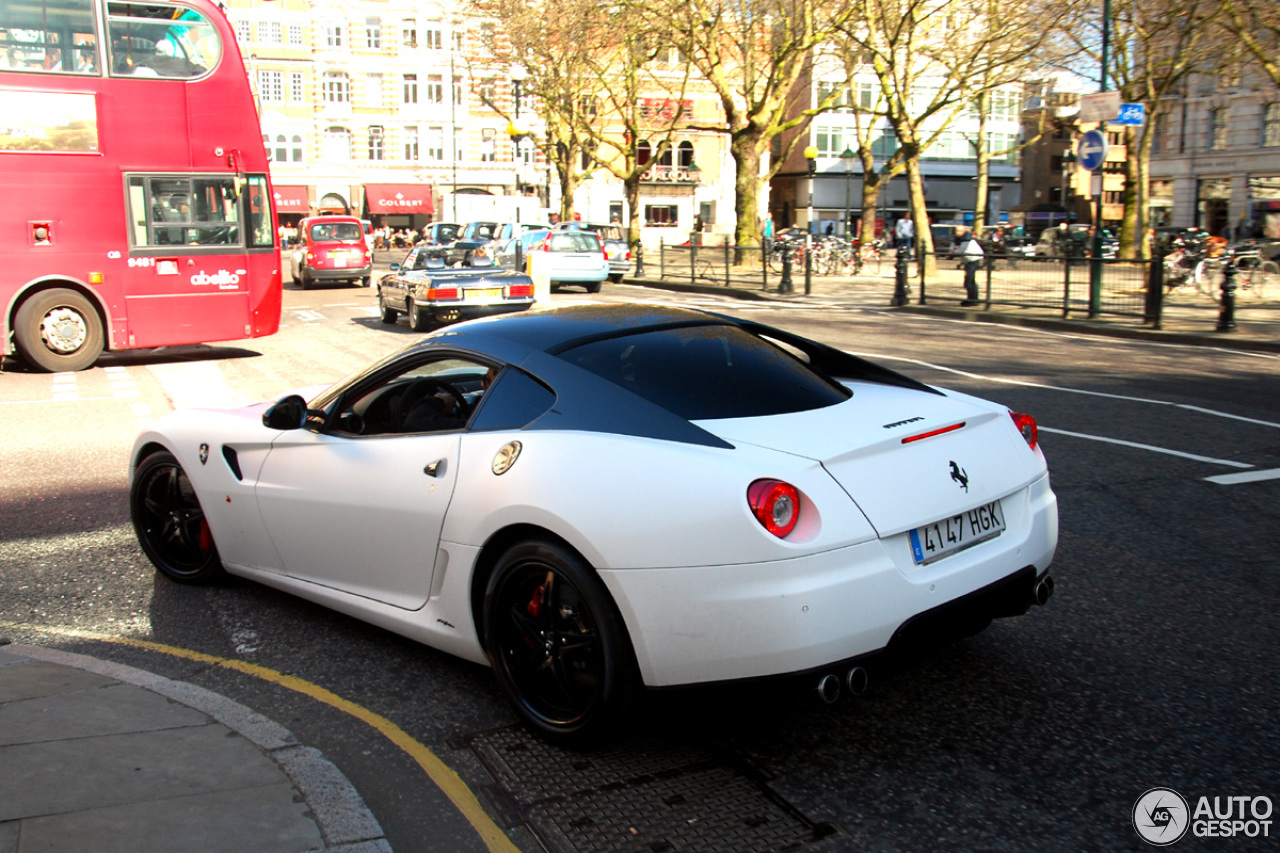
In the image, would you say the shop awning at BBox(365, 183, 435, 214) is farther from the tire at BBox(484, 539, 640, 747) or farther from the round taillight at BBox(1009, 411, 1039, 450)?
the tire at BBox(484, 539, 640, 747)

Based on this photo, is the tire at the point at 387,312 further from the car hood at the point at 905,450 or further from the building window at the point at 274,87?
the building window at the point at 274,87

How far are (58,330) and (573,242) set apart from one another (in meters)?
15.7

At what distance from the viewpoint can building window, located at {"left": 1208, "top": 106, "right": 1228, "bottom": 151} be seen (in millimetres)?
52744

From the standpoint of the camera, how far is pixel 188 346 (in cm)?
1762

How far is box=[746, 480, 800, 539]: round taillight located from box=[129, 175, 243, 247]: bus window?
43.6 ft

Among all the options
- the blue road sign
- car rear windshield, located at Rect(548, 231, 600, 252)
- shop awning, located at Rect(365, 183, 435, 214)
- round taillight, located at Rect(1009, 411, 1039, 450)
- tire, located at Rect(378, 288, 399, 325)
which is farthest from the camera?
shop awning, located at Rect(365, 183, 435, 214)

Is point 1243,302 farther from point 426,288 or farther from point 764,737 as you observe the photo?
point 764,737

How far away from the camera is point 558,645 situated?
351 centimetres

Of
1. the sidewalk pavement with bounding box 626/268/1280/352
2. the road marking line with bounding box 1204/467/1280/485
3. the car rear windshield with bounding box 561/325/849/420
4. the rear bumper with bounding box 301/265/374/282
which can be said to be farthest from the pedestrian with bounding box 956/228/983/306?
the car rear windshield with bounding box 561/325/849/420

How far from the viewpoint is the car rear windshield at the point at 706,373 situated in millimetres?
3725

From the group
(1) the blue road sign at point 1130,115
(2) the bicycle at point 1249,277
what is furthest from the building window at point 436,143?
(2) the bicycle at point 1249,277

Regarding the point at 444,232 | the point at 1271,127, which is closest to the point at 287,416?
the point at 444,232

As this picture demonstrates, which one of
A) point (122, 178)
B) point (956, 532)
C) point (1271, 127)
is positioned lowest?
point (956, 532)
